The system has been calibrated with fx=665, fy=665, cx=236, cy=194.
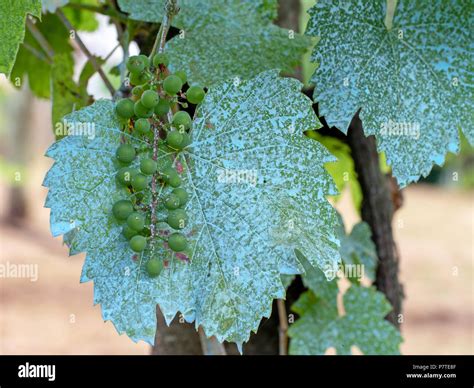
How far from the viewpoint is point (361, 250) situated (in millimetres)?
908

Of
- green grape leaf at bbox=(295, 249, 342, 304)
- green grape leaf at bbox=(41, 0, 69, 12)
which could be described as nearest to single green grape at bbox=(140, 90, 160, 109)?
green grape leaf at bbox=(41, 0, 69, 12)

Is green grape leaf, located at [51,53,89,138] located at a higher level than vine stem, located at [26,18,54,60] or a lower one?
lower

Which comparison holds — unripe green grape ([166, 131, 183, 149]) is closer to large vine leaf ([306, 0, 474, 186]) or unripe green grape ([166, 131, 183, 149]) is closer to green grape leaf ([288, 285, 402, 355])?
large vine leaf ([306, 0, 474, 186])

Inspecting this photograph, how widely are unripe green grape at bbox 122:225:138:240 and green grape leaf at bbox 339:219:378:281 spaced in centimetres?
44

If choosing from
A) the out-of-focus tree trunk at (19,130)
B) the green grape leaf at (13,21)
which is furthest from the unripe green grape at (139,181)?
the out-of-focus tree trunk at (19,130)

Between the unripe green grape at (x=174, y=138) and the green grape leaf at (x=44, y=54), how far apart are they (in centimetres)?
47

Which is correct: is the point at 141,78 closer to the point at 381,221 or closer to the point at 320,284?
the point at 320,284

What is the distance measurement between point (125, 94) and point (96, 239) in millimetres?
188

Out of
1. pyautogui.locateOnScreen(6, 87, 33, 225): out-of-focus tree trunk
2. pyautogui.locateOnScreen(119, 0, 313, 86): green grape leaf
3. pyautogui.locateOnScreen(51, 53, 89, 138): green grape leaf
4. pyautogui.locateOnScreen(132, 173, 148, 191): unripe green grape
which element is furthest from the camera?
pyautogui.locateOnScreen(6, 87, 33, 225): out-of-focus tree trunk

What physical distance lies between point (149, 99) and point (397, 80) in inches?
9.0

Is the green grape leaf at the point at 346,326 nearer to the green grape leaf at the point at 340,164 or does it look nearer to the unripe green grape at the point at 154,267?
the green grape leaf at the point at 340,164

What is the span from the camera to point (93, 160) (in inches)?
20.0

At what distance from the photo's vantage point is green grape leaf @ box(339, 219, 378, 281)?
Result: 35.3 inches

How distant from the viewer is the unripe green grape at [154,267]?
50cm
